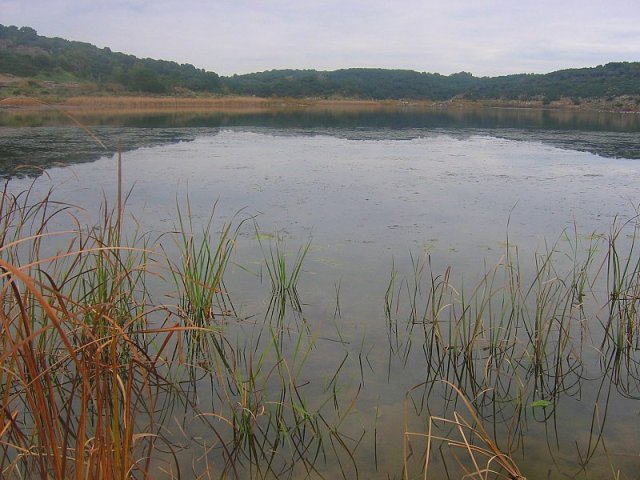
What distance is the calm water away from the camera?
A: 210 centimetres

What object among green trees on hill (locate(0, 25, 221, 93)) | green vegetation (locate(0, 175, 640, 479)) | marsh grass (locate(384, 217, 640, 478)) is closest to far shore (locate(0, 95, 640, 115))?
green trees on hill (locate(0, 25, 221, 93))

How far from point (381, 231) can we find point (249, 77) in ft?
236

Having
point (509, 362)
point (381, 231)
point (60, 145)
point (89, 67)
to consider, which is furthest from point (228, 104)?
point (509, 362)

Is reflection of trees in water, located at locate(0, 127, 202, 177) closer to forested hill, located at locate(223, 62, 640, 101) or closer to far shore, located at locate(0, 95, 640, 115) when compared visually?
far shore, located at locate(0, 95, 640, 115)

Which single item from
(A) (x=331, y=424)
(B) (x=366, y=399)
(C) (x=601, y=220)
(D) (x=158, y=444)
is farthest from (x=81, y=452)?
(C) (x=601, y=220)

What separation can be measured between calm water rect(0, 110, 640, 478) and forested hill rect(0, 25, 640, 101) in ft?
83.9

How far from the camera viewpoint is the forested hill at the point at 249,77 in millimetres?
39219

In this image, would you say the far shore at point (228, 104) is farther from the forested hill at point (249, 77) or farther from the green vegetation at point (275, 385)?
the green vegetation at point (275, 385)

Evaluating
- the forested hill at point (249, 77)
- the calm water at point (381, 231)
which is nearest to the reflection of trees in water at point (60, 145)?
the calm water at point (381, 231)

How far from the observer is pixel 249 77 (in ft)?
237

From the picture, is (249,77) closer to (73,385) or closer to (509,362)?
(509,362)

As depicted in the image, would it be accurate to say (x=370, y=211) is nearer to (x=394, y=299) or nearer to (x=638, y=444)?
(x=394, y=299)

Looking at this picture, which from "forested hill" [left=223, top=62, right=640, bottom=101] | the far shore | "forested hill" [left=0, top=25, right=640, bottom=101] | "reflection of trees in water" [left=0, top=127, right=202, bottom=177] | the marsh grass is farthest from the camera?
"forested hill" [left=223, top=62, right=640, bottom=101]

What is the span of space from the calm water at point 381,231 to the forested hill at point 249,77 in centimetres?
2558
